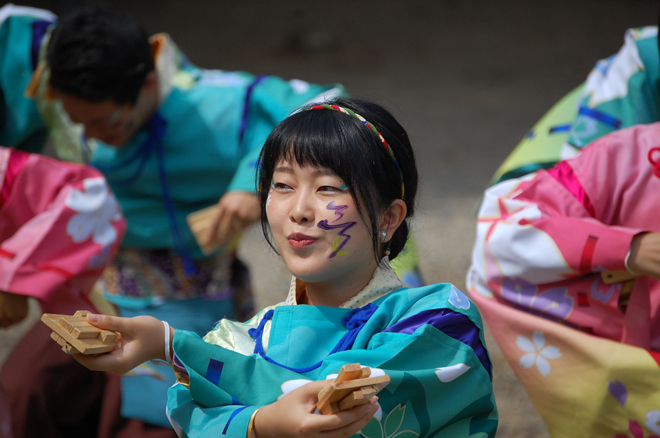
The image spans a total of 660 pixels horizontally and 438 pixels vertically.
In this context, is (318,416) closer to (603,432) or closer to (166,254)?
(603,432)

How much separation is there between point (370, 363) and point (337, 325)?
0.13 m

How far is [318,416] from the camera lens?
0.88 m

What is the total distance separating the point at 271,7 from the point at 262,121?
165 inches

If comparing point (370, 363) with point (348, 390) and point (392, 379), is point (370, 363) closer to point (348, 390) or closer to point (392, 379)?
point (392, 379)

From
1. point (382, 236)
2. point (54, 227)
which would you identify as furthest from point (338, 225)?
point (54, 227)

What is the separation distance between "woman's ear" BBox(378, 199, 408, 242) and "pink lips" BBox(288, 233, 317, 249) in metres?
0.15

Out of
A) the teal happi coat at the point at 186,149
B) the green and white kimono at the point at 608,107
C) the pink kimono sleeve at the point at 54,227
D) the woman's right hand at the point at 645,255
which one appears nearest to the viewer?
the woman's right hand at the point at 645,255

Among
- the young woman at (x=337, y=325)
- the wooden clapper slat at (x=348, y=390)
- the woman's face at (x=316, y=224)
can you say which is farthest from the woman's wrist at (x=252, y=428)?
the woman's face at (x=316, y=224)

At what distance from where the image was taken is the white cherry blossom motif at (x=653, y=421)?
1.34 m

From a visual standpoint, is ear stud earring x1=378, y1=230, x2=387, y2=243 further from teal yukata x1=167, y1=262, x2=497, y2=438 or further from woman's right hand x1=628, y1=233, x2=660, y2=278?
woman's right hand x1=628, y1=233, x2=660, y2=278

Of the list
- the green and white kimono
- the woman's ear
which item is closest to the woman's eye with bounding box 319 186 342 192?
the woman's ear

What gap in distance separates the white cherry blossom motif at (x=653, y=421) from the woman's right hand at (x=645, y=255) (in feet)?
0.89

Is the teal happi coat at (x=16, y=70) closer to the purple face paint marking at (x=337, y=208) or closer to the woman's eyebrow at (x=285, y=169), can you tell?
the woman's eyebrow at (x=285, y=169)

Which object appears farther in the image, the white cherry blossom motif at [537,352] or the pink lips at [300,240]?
the white cherry blossom motif at [537,352]
